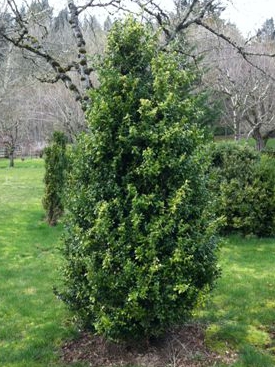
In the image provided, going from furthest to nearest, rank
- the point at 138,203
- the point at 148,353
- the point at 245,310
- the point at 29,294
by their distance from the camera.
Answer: the point at 29,294 → the point at 245,310 → the point at 148,353 → the point at 138,203

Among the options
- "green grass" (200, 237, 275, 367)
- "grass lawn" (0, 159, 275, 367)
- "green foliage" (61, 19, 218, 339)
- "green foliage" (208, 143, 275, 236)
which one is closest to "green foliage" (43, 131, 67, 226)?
"grass lawn" (0, 159, 275, 367)

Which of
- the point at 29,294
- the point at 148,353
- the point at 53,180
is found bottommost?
the point at 29,294

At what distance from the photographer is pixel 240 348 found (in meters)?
4.06

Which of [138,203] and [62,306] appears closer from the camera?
[138,203]

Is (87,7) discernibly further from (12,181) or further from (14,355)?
(12,181)

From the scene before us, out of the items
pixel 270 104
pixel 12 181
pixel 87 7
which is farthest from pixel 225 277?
pixel 270 104

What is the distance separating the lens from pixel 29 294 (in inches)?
228

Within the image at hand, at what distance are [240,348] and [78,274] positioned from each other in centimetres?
161

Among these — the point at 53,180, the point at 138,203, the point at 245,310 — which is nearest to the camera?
the point at 138,203

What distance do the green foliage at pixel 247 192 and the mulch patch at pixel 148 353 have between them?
443cm

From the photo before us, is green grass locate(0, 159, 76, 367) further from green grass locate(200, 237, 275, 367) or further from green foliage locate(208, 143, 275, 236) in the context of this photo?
green foliage locate(208, 143, 275, 236)

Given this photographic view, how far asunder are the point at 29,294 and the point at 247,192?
4.50m

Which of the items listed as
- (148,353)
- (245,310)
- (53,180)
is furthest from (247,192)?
(148,353)

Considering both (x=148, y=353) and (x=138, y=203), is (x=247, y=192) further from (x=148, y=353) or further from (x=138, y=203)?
(x=138, y=203)
